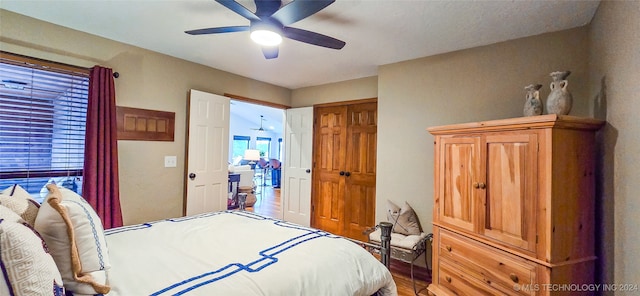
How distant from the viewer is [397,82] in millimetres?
3125

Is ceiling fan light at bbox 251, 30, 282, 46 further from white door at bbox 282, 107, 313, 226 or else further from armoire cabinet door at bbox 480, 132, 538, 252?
white door at bbox 282, 107, 313, 226

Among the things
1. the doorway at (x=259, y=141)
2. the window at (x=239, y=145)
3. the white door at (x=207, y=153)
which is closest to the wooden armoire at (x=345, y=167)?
the white door at (x=207, y=153)

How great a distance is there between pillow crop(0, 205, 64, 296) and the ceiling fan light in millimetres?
1534

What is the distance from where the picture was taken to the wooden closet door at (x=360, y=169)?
12.1 feet

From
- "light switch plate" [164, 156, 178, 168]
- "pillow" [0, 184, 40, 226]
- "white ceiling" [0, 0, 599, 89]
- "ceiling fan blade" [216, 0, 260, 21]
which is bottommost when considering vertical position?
"pillow" [0, 184, 40, 226]

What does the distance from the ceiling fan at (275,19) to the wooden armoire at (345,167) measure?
74.2 inches

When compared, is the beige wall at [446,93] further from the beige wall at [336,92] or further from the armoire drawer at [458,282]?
the armoire drawer at [458,282]

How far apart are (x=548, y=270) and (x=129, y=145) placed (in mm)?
3532

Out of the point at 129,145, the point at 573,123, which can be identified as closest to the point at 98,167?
the point at 129,145

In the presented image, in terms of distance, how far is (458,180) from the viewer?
2.14 metres

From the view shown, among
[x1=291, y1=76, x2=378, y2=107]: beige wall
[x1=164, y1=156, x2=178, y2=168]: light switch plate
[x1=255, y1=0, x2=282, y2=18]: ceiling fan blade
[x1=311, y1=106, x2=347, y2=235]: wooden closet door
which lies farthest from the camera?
[x1=311, y1=106, x2=347, y2=235]: wooden closet door

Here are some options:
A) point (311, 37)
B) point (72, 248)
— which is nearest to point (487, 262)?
point (311, 37)

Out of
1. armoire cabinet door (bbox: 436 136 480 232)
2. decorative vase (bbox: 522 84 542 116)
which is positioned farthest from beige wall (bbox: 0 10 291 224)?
decorative vase (bbox: 522 84 542 116)

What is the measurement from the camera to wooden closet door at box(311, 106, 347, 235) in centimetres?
398
